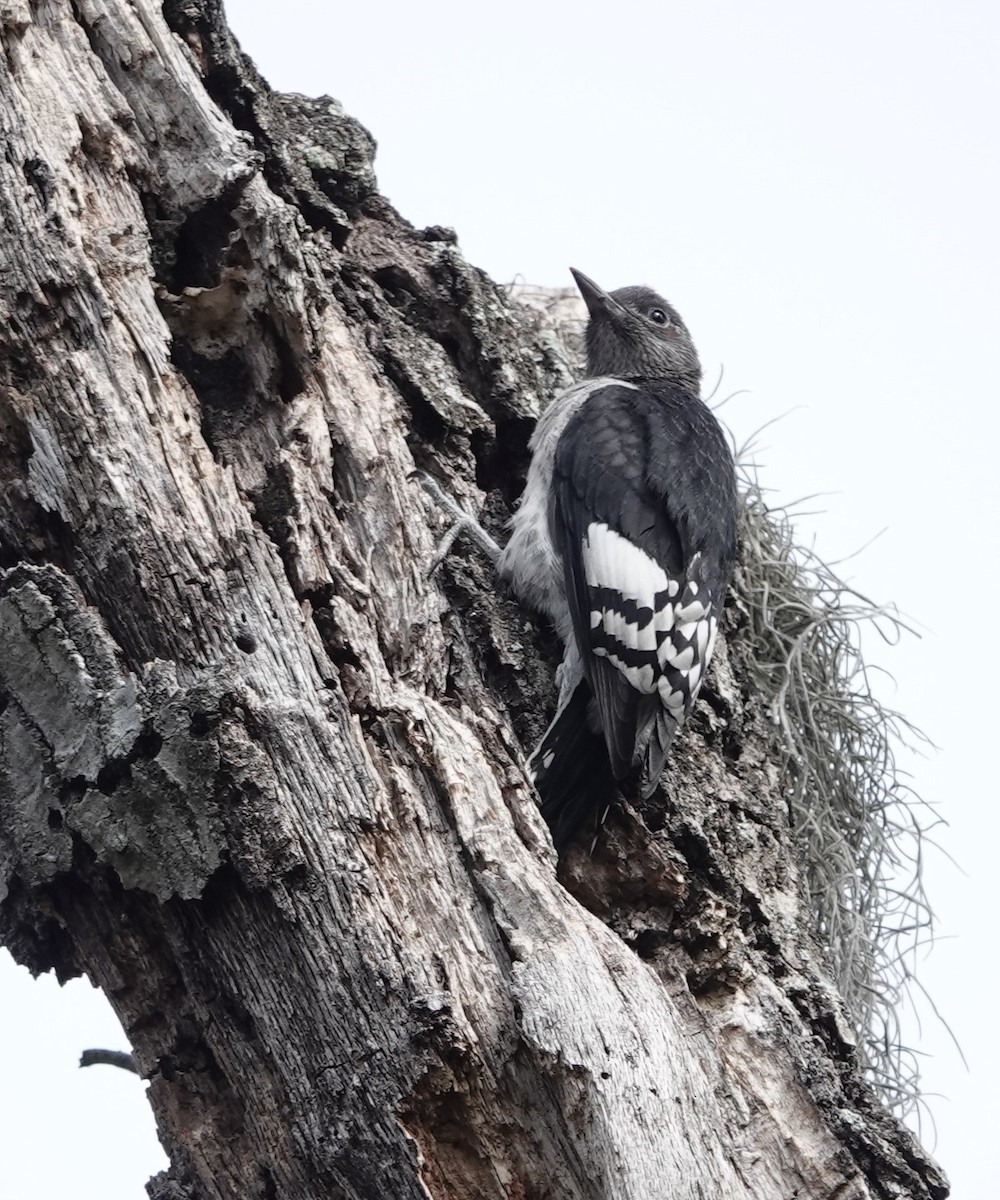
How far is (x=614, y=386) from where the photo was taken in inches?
153

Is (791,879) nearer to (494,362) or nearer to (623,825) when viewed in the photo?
(623,825)

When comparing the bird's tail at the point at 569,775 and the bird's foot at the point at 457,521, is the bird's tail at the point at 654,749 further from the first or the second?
the bird's foot at the point at 457,521

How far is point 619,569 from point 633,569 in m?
0.04

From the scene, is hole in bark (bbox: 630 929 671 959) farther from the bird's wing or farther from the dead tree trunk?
the bird's wing

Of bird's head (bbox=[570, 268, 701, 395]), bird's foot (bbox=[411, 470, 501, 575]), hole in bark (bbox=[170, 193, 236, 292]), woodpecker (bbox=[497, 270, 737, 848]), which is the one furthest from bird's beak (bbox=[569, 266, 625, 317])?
hole in bark (bbox=[170, 193, 236, 292])

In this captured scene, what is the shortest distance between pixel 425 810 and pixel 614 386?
1891 millimetres

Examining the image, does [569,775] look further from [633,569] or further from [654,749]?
[633,569]

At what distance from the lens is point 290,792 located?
2223 mm

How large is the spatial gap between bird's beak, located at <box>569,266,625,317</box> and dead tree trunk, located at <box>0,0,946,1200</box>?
1.89 m

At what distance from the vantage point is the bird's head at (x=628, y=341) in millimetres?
4738

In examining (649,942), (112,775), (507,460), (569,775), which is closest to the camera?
(112,775)

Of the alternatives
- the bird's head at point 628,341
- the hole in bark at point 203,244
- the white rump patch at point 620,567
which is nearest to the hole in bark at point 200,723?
the hole in bark at point 203,244

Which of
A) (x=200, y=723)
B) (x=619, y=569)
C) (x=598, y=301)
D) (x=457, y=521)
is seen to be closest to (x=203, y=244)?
(x=457, y=521)

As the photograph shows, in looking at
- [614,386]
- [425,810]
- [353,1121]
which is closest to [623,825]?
[425,810]
